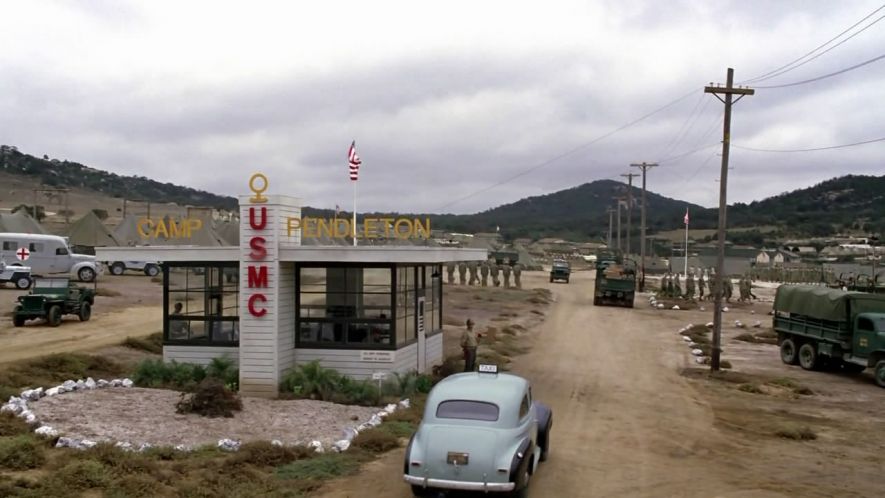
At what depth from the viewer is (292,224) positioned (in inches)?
822

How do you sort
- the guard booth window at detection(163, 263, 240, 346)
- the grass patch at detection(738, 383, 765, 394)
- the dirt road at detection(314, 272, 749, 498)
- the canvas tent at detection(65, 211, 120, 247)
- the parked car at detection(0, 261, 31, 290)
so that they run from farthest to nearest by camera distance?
the canvas tent at detection(65, 211, 120, 247) < the parked car at detection(0, 261, 31, 290) < the grass patch at detection(738, 383, 765, 394) < the guard booth window at detection(163, 263, 240, 346) < the dirt road at detection(314, 272, 749, 498)

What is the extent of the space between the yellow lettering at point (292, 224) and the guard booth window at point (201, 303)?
1797mm

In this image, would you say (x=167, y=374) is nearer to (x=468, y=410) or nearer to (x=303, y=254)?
(x=303, y=254)

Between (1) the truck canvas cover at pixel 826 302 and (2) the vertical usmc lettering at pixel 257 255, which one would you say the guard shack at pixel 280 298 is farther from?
(1) the truck canvas cover at pixel 826 302

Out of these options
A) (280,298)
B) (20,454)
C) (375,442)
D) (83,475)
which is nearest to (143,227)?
(280,298)

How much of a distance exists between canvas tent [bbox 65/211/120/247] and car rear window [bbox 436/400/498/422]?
5907cm

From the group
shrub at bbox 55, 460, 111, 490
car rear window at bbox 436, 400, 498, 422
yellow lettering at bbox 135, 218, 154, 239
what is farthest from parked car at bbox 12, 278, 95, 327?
car rear window at bbox 436, 400, 498, 422

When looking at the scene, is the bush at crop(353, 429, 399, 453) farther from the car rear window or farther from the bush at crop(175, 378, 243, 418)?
the bush at crop(175, 378, 243, 418)

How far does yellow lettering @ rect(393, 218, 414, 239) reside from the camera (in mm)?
20953

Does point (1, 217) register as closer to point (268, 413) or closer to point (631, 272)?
point (631, 272)

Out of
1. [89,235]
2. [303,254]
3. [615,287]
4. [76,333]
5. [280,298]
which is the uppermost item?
[303,254]

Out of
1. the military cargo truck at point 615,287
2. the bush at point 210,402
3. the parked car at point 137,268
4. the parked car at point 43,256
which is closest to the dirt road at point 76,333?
the bush at point 210,402

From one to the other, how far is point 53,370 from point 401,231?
1042cm

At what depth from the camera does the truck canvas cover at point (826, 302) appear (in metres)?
26.5
